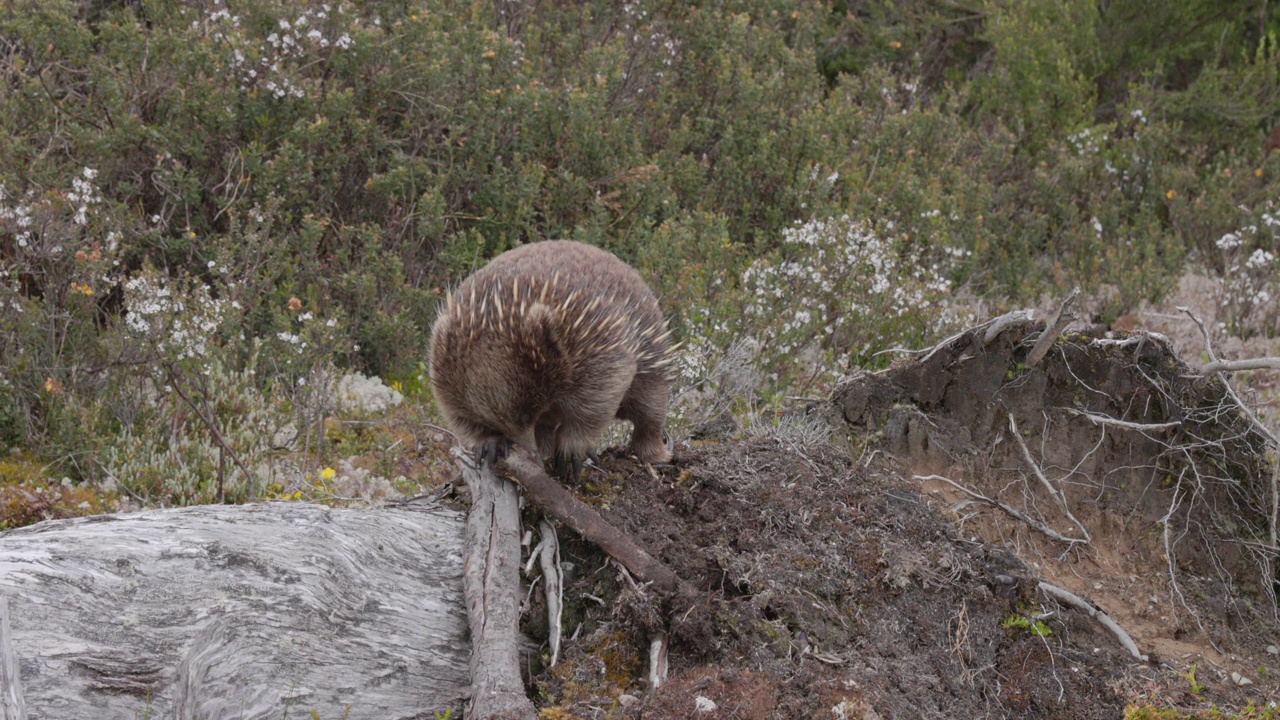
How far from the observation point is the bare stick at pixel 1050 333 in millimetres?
3699

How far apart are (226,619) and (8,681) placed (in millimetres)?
475

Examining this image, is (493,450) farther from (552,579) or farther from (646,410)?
(646,410)

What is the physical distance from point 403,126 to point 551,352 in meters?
4.60

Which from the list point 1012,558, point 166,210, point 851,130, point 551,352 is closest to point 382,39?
point 166,210

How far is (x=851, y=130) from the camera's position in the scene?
9.73 metres

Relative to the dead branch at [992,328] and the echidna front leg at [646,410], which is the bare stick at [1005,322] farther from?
the echidna front leg at [646,410]

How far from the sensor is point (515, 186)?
741 cm

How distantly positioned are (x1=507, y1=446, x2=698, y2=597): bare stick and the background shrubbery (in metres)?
2.03

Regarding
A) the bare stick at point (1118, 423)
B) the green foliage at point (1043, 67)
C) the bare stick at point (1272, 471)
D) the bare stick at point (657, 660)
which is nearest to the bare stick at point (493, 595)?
the bare stick at point (657, 660)

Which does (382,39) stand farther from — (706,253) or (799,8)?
(799,8)

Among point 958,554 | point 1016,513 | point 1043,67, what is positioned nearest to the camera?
point 958,554

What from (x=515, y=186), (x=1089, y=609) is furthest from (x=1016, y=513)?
(x=515, y=186)

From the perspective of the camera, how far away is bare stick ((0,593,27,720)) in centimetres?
208

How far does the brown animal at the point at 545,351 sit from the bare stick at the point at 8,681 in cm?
152
